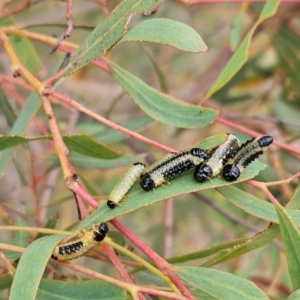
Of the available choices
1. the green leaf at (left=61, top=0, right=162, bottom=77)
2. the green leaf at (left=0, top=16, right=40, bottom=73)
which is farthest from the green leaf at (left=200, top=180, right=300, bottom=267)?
the green leaf at (left=0, top=16, right=40, bottom=73)

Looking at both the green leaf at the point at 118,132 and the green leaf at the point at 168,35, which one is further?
the green leaf at the point at 118,132

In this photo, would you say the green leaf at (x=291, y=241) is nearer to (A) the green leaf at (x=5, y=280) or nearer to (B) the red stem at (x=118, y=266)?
(B) the red stem at (x=118, y=266)

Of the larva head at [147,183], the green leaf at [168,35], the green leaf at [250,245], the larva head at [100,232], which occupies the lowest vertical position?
the green leaf at [250,245]

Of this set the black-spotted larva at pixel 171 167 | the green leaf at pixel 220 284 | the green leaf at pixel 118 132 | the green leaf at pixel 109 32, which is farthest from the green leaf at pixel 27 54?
the green leaf at pixel 220 284

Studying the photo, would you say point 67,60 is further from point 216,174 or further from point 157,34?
point 216,174

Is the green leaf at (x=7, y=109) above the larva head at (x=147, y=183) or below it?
above

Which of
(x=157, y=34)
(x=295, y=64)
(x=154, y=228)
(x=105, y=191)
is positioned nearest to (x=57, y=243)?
(x=157, y=34)

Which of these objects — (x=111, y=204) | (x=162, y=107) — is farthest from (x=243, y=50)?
(x=111, y=204)
